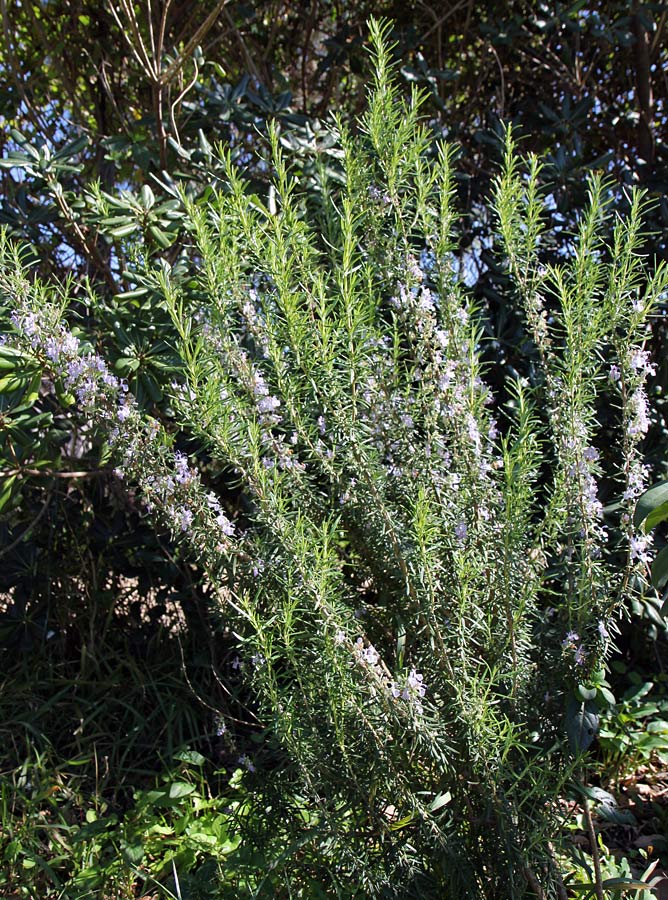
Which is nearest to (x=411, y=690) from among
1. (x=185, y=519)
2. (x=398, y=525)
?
(x=398, y=525)

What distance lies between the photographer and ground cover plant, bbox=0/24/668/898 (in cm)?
159

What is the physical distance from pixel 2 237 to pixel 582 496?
148 cm

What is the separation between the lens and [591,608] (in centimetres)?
172

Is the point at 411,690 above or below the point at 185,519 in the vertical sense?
below

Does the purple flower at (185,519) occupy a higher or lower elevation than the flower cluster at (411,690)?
higher

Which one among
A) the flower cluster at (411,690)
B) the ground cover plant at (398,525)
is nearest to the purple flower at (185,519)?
the ground cover plant at (398,525)

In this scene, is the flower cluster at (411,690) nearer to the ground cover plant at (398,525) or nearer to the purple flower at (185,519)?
the ground cover plant at (398,525)

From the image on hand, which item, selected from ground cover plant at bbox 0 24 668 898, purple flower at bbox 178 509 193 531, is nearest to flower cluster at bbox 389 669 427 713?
ground cover plant at bbox 0 24 668 898

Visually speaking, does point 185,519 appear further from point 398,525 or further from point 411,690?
point 411,690

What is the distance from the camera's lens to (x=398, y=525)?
5.52ft

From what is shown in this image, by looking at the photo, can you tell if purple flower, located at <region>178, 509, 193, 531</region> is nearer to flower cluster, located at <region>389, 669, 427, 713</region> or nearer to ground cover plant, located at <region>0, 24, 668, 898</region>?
ground cover plant, located at <region>0, 24, 668, 898</region>

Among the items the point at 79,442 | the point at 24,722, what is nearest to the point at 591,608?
the point at 24,722

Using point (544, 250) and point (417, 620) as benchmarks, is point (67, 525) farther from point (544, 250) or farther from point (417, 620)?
point (544, 250)

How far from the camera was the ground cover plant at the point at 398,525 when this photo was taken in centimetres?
159
